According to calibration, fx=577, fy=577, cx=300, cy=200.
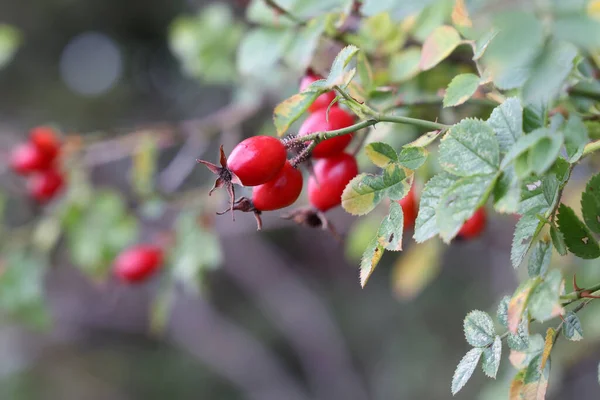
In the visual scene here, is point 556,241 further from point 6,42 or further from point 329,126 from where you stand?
point 6,42

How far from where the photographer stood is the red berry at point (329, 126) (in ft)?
2.52

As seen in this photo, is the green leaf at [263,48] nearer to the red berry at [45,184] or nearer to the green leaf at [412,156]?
the green leaf at [412,156]

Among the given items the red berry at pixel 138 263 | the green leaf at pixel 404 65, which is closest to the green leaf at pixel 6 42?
the red berry at pixel 138 263

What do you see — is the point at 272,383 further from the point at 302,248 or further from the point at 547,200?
the point at 547,200

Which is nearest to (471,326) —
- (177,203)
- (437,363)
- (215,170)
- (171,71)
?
(215,170)

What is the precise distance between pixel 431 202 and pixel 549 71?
171 millimetres

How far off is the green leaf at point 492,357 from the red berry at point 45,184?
1.52 metres

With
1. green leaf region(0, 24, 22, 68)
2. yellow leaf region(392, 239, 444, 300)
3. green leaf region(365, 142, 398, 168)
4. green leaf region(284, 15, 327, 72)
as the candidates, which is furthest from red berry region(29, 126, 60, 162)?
green leaf region(365, 142, 398, 168)

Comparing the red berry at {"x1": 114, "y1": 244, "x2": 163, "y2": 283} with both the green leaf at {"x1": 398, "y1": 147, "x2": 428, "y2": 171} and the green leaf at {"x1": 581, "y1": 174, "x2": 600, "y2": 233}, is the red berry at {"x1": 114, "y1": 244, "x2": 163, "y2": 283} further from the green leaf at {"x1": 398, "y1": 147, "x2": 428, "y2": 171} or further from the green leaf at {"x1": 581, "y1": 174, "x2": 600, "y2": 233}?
the green leaf at {"x1": 581, "y1": 174, "x2": 600, "y2": 233}

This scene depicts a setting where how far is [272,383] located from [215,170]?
443 centimetres

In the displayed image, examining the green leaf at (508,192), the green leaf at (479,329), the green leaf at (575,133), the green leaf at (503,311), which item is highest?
the green leaf at (575,133)

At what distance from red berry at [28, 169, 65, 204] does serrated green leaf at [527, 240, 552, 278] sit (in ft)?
5.13

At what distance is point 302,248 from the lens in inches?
225

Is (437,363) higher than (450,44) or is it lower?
lower
